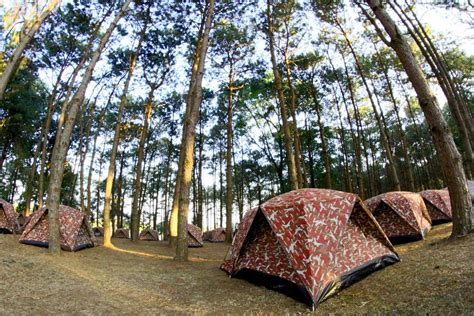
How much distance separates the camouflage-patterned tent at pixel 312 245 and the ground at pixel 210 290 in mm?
204

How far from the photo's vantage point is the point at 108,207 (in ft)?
40.6

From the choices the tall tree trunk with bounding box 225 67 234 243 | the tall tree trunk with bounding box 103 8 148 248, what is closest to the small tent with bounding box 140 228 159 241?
the tall tree trunk with bounding box 225 67 234 243

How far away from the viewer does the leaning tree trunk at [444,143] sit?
19.5ft

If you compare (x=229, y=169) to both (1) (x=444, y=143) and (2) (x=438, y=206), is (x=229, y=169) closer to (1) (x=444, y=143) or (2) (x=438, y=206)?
(2) (x=438, y=206)

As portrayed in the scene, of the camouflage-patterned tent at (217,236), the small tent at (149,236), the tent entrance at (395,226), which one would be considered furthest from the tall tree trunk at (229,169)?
the small tent at (149,236)

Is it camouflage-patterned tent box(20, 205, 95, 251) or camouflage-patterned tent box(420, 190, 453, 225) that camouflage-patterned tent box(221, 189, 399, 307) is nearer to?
camouflage-patterned tent box(420, 190, 453, 225)

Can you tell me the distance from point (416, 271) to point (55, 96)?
20.4 metres

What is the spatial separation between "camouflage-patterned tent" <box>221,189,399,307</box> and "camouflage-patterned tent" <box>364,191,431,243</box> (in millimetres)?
3353

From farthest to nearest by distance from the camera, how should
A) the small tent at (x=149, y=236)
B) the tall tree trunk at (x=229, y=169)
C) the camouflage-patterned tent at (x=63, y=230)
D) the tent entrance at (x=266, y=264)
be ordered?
the small tent at (x=149, y=236) → the tall tree trunk at (x=229, y=169) → the camouflage-patterned tent at (x=63, y=230) → the tent entrance at (x=266, y=264)

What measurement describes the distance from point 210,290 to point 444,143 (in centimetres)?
593

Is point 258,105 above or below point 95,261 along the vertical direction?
above

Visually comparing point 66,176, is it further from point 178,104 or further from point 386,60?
point 386,60

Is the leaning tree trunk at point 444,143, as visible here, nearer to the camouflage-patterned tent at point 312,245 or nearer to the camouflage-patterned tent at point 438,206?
the camouflage-patterned tent at point 312,245

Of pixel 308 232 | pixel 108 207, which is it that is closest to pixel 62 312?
pixel 308 232
